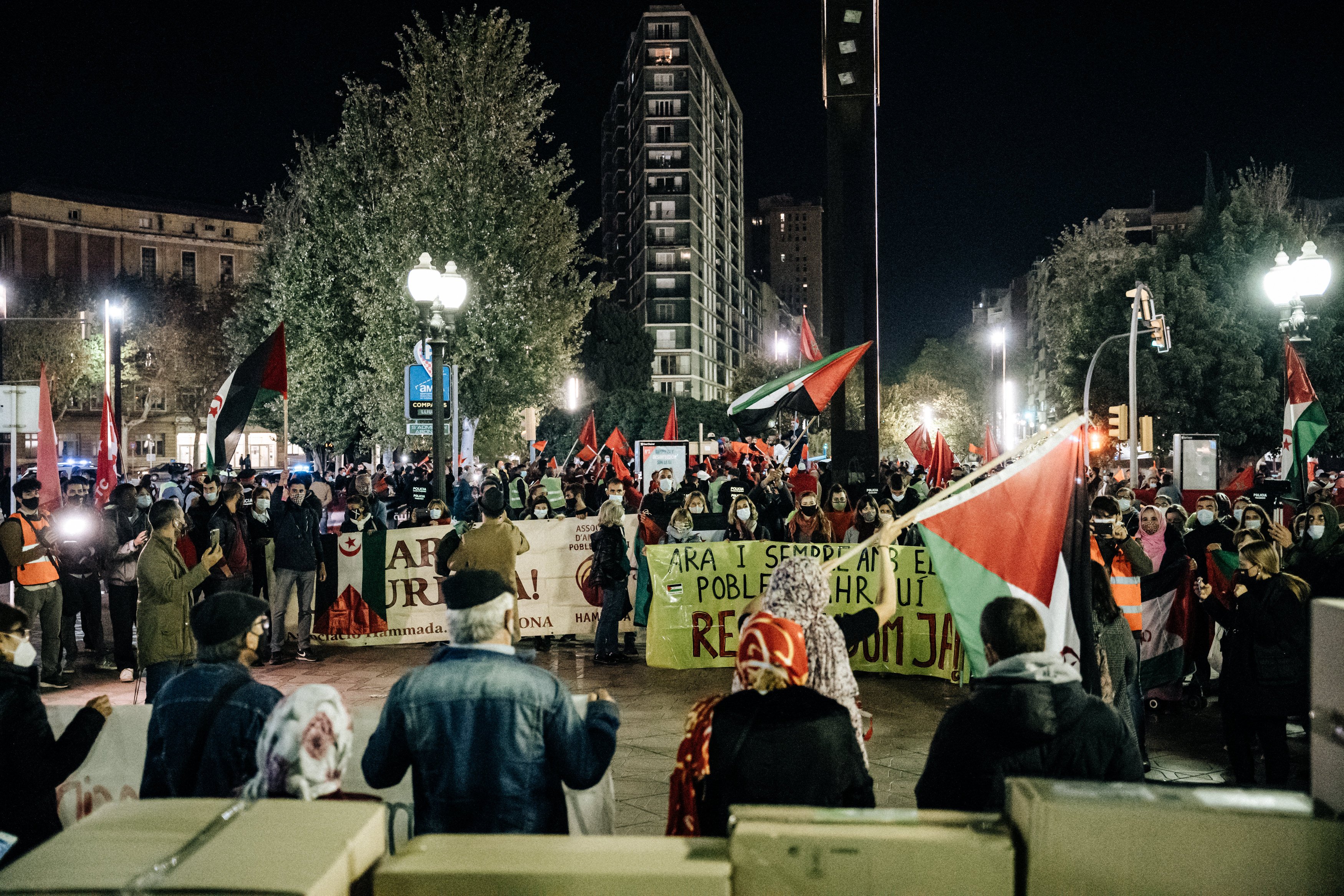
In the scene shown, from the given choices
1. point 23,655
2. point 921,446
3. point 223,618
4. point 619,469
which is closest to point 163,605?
point 23,655

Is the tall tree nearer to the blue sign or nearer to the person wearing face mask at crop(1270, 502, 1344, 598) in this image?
the blue sign

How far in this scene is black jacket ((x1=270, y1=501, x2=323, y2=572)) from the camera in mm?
10008

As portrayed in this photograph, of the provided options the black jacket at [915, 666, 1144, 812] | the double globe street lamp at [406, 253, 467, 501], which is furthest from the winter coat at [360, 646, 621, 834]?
the double globe street lamp at [406, 253, 467, 501]

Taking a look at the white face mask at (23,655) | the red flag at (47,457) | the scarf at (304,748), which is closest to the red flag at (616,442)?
the red flag at (47,457)

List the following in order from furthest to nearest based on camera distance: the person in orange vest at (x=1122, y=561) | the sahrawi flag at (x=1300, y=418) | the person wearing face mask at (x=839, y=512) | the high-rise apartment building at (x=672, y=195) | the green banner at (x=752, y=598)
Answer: the high-rise apartment building at (x=672, y=195) → the person wearing face mask at (x=839, y=512) → the sahrawi flag at (x=1300, y=418) → the green banner at (x=752, y=598) → the person in orange vest at (x=1122, y=561)

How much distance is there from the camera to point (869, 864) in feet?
6.21

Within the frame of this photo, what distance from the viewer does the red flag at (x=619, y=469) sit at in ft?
60.3

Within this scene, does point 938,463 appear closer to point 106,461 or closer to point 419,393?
point 419,393

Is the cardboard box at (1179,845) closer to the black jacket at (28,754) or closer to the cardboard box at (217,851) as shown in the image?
the cardboard box at (217,851)

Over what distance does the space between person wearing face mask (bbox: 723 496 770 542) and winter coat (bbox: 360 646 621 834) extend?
736 cm

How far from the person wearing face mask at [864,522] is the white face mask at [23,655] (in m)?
7.84

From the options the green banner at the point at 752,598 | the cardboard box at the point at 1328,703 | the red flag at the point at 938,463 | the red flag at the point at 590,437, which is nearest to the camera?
the cardboard box at the point at 1328,703

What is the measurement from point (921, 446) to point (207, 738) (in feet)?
62.3

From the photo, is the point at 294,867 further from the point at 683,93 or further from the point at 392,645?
A: the point at 683,93
